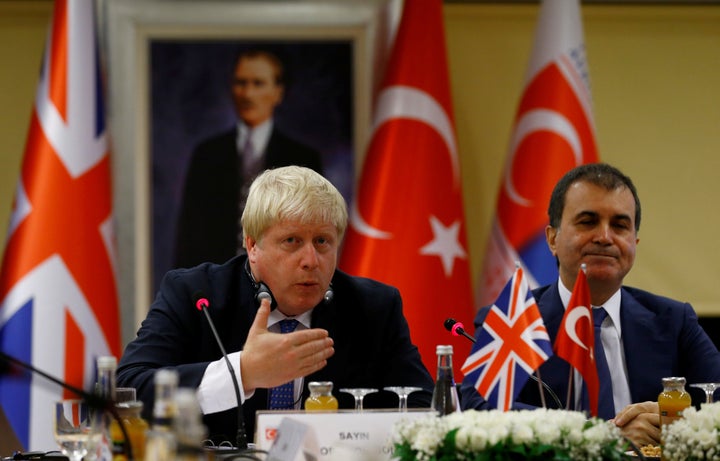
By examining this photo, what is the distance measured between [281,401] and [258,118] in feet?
8.11

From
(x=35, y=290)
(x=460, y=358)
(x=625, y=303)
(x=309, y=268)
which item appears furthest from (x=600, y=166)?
(x=35, y=290)

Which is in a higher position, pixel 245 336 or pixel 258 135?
pixel 258 135

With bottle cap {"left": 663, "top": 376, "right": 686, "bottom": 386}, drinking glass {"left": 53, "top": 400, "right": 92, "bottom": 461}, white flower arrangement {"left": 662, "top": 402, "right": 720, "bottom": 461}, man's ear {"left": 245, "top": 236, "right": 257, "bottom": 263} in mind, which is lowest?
white flower arrangement {"left": 662, "top": 402, "right": 720, "bottom": 461}

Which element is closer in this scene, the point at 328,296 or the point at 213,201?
the point at 328,296

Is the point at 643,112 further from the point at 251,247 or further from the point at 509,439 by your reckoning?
the point at 509,439

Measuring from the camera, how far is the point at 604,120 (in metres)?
5.21

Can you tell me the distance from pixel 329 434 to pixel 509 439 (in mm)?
366

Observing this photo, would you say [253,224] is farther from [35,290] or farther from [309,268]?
[35,290]

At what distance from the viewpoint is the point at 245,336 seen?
9.28ft

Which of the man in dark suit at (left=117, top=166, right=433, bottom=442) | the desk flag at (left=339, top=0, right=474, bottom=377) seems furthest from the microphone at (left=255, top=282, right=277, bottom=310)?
the desk flag at (left=339, top=0, right=474, bottom=377)

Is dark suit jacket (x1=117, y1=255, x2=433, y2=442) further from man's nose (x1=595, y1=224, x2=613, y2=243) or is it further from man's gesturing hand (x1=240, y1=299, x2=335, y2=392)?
man's nose (x1=595, y1=224, x2=613, y2=243)

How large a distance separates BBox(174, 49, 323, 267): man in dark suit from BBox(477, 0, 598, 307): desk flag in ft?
3.52

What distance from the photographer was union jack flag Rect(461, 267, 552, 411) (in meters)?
2.38

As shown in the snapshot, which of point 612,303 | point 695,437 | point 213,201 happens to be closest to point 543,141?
point 213,201
